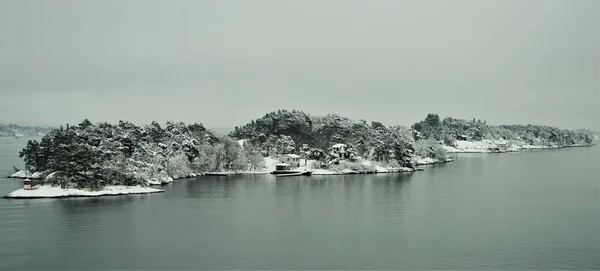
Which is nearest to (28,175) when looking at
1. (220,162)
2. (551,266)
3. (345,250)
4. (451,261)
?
(220,162)

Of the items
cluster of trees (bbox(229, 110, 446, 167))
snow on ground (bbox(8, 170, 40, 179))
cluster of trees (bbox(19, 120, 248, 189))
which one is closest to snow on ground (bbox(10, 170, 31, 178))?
snow on ground (bbox(8, 170, 40, 179))

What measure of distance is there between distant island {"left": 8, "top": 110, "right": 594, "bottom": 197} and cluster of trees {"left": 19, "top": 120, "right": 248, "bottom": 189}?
0.37 ft

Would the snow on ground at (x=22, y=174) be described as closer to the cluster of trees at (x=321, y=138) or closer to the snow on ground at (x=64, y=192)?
the snow on ground at (x=64, y=192)

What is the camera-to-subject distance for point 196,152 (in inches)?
3329

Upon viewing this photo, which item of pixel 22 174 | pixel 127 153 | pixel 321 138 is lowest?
pixel 22 174

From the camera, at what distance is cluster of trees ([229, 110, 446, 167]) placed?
9475cm

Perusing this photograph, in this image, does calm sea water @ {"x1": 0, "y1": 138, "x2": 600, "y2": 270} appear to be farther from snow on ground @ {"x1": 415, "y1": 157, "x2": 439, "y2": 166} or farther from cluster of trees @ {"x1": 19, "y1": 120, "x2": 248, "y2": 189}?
snow on ground @ {"x1": 415, "y1": 157, "x2": 439, "y2": 166}

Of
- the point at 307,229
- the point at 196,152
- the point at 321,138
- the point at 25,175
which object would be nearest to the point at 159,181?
the point at 196,152

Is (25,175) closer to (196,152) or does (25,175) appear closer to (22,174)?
(22,174)

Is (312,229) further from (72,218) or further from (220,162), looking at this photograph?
(220,162)

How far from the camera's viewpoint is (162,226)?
126 ft

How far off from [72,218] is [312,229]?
20.6m

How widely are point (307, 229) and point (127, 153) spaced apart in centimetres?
3841

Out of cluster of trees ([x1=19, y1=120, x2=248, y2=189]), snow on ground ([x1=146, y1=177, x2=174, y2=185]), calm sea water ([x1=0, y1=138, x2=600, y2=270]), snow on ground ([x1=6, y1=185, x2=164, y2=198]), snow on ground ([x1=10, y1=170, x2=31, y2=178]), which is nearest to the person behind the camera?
calm sea water ([x1=0, y1=138, x2=600, y2=270])
